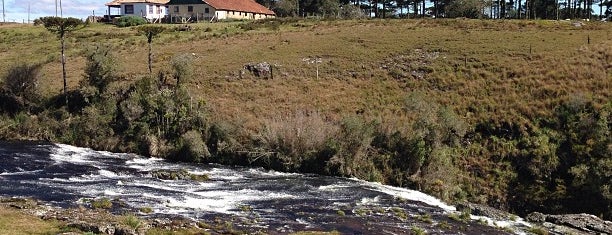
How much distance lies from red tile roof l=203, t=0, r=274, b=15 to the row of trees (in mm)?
7834

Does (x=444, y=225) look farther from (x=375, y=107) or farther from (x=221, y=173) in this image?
(x=375, y=107)

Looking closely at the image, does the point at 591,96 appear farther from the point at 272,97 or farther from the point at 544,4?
the point at 544,4

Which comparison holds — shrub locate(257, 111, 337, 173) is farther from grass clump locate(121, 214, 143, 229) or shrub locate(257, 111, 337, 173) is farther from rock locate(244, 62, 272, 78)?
grass clump locate(121, 214, 143, 229)

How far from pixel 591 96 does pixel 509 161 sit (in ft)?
36.0

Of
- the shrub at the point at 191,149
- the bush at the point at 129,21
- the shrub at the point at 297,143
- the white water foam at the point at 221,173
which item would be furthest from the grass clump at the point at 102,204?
the bush at the point at 129,21

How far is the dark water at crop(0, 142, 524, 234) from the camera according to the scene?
2675 cm

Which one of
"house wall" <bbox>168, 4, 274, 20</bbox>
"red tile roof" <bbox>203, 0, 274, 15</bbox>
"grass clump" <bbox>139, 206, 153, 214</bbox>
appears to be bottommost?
"grass clump" <bbox>139, 206, 153, 214</bbox>

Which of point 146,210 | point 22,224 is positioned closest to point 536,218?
point 146,210

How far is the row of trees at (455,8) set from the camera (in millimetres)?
101750

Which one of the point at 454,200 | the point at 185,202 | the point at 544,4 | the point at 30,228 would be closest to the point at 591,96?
the point at 454,200

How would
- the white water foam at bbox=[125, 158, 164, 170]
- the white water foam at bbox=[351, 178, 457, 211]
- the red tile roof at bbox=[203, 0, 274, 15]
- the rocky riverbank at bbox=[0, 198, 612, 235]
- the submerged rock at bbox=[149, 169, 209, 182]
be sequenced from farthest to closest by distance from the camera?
1. the red tile roof at bbox=[203, 0, 274, 15]
2. the white water foam at bbox=[125, 158, 164, 170]
3. the submerged rock at bbox=[149, 169, 209, 182]
4. the white water foam at bbox=[351, 178, 457, 211]
5. the rocky riverbank at bbox=[0, 198, 612, 235]

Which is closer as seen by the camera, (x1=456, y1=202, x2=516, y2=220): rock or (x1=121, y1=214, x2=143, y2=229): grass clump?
(x1=121, y1=214, x2=143, y2=229): grass clump

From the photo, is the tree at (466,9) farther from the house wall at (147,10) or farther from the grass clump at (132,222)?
the grass clump at (132,222)

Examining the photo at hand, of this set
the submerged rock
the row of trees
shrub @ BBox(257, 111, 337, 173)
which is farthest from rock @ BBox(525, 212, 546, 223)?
the row of trees
